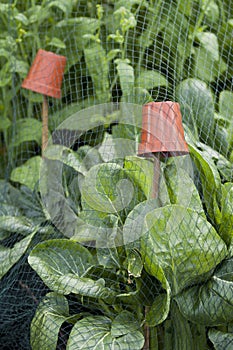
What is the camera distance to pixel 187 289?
127cm

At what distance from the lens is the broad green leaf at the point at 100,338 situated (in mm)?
1177

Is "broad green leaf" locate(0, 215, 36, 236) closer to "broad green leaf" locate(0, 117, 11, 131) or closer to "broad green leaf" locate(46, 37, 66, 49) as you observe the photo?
"broad green leaf" locate(0, 117, 11, 131)

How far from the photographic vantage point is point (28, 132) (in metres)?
1.94

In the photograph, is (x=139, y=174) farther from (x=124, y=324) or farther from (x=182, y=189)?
(x=124, y=324)

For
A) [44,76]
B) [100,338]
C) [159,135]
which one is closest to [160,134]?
[159,135]

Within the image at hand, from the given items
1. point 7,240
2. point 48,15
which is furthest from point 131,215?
point 48,15

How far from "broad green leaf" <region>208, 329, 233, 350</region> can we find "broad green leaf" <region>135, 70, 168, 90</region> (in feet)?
2.25

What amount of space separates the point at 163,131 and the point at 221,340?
1.52ft

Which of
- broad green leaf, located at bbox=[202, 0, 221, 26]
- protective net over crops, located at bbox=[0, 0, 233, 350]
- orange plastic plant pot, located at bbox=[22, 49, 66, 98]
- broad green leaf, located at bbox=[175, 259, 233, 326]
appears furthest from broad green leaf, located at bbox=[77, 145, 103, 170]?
broad green leaf, located at bbox=[202, 0, 221, 26]

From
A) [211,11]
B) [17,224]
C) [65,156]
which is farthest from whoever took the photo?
[211,11]

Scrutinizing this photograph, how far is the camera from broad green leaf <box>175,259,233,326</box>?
119 centimetres

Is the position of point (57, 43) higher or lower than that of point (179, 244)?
higher

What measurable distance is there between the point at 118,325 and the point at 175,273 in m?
0.16

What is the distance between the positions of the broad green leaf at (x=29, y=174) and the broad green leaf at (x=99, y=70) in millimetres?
289
